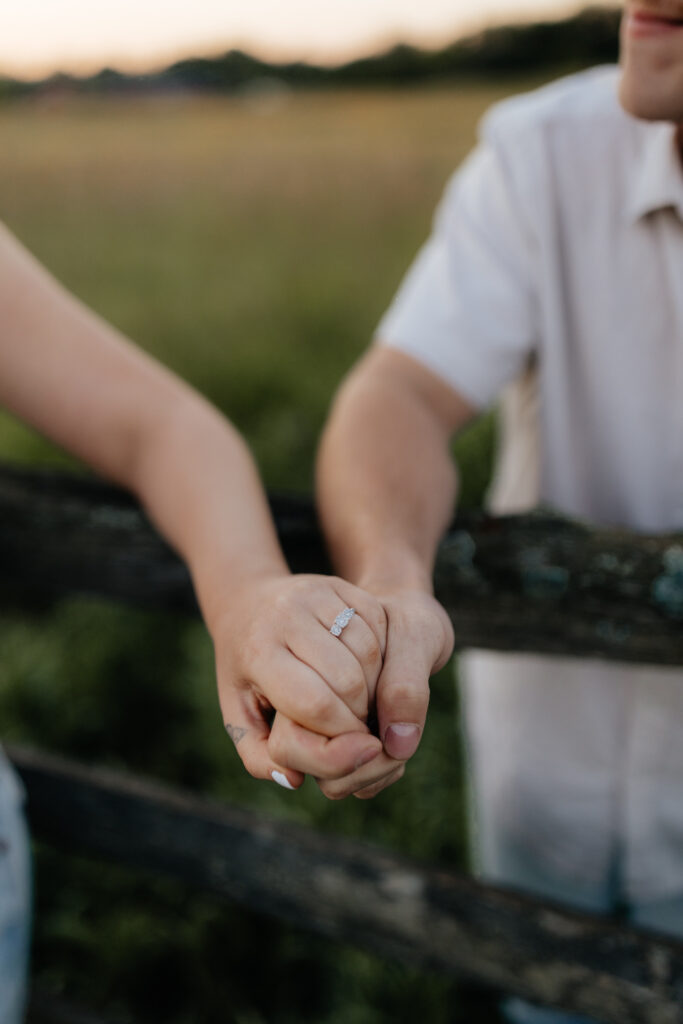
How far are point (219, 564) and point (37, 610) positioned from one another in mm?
2926

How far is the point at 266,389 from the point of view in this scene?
483cm

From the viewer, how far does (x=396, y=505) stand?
1.04 meters

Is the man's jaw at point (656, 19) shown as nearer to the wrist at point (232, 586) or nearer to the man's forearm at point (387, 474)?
the man's forearm at point (387, 474)

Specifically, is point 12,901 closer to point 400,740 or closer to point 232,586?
point 232,586

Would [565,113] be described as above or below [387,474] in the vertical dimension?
above

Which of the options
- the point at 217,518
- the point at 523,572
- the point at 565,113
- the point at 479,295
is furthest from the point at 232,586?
the point at 565,113

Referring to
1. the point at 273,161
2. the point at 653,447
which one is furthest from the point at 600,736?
the point at 273,161

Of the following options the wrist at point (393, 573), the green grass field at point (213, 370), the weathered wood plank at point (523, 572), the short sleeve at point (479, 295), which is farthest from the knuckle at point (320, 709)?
the green grass field at point (213, 370)

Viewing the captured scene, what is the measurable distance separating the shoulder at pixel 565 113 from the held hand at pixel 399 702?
93cm

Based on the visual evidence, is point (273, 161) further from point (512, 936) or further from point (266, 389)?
point (512, 936)

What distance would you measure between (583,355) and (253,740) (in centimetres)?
93

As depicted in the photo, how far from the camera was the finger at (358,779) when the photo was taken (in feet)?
2.18

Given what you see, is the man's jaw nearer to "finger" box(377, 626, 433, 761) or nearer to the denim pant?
"finger" box(377, 626, 433, 761)

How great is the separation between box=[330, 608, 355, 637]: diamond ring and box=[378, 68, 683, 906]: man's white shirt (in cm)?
70
